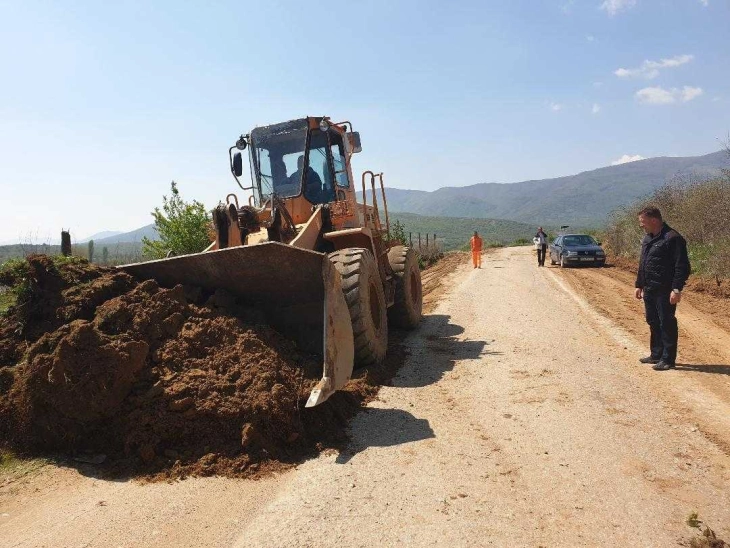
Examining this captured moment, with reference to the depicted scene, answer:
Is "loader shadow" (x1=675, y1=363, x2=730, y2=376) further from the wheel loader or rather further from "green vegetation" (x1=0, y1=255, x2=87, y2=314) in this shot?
"green vegetation" (x1=0, y1=255, x2=87, y2=314)

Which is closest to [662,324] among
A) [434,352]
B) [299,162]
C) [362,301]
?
[434,352]

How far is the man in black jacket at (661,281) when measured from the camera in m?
6.07

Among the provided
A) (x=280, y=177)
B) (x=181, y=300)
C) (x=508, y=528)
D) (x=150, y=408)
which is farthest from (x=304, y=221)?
(x=508, y=528)

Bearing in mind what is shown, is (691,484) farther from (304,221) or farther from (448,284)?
(448,284)

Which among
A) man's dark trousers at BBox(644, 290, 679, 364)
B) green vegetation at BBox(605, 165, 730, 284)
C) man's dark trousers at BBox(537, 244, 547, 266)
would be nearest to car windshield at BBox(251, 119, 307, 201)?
man's dark trousers at BBox(644, 290, 679, 364)

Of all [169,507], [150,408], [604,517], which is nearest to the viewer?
[604,517]

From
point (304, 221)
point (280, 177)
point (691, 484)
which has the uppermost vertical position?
point (280, 177)

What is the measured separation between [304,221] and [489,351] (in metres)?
3.11

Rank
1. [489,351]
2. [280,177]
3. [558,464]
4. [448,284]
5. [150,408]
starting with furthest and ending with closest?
[448,284], [280,177], [489,351], [150,408], [558,464]

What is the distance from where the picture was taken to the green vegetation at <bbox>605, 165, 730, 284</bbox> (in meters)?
14.5

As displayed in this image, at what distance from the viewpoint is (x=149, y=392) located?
416 centimetres

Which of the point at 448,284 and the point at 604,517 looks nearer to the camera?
the point at 604,517

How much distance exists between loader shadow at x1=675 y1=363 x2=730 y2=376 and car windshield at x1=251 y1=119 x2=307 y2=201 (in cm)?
535

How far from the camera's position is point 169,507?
3334 mm
